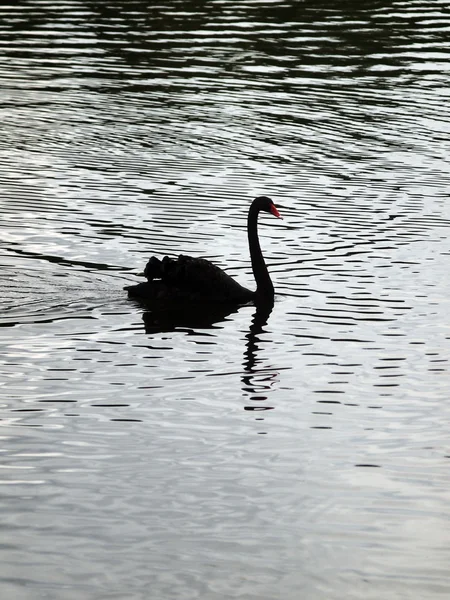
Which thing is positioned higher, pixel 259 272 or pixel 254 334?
pixel 259 272

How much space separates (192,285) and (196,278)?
125mm

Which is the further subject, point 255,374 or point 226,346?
point 226,346

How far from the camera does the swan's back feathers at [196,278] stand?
13617mm

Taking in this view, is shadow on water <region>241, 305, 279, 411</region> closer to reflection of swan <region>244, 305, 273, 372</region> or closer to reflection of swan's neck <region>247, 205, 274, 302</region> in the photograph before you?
reflection of swan <region>244, 305, 273, 372</region>

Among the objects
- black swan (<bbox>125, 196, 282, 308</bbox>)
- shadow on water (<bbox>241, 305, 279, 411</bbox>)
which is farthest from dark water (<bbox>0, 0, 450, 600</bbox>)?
black swan (<bbox>125, 196, 282, 308</bbox>)

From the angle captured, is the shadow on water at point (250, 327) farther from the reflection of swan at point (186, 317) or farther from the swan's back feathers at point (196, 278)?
the swan's back feathers at point (196, 278)

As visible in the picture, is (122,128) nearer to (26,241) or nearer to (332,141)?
(332,141)

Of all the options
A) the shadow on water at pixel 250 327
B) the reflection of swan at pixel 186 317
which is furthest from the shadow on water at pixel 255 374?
the reflection of swan at pixel 186 317

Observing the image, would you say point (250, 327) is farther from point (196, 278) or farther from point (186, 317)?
point (196, 278)

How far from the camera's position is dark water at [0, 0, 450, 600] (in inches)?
300

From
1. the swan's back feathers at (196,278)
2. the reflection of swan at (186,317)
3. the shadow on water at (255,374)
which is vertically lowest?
the reflection of swan at (186,317)

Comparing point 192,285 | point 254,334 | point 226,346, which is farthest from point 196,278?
point 226,346

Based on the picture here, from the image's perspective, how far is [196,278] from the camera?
45.0ft

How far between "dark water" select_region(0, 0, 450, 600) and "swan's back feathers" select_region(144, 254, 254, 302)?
0.24 m
